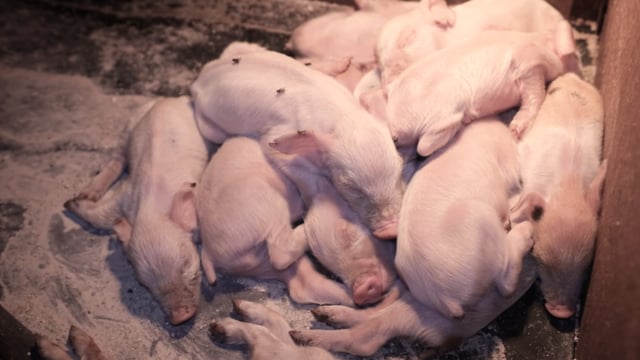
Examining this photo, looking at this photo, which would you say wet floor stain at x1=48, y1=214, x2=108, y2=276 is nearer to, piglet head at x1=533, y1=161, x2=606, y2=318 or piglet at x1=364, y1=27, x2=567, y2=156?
piglet at x1=364, y1=27, x2=567, y2=156

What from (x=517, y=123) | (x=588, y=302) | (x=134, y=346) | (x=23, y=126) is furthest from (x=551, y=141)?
(x=23, y=126)

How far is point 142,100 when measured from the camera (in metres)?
3.65

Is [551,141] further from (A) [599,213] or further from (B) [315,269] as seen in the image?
(B) [315,269]

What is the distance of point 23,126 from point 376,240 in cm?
207

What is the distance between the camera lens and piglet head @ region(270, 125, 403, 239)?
8.62ft

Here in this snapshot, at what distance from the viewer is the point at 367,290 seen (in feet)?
8.48

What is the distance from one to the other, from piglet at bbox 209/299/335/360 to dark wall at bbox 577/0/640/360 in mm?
982

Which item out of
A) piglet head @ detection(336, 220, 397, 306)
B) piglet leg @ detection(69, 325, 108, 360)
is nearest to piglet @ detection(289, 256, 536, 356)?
piglet head @ detection(336, 220, 397, 306)

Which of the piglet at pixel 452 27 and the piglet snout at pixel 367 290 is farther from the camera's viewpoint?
the piglet at pixel 452 27

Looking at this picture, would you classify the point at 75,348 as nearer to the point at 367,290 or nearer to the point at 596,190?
the point at 367,290

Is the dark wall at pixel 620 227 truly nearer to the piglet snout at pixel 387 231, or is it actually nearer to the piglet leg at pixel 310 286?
the piglet snout at pixel 387 231

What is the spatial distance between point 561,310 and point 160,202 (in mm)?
1732

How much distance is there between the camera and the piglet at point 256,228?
107 inches

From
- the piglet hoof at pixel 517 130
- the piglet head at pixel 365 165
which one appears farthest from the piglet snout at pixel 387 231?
the piglet hoof at pixel 517 130
